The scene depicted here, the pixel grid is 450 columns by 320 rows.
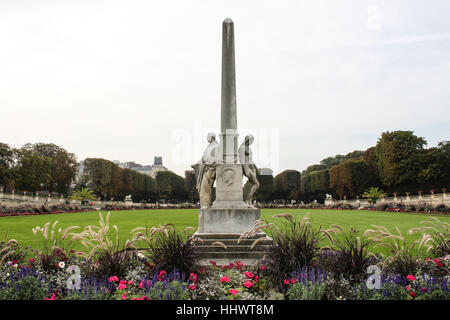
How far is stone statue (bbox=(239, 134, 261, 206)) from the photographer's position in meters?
11.3

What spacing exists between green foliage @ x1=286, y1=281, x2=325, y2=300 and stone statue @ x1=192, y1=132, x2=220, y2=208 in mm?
7279

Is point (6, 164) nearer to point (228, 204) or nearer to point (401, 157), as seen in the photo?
point (228, 204)

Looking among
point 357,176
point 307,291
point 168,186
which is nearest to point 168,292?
point 307,291

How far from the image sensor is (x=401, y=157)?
5016cm

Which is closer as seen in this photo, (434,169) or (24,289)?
(24,289)

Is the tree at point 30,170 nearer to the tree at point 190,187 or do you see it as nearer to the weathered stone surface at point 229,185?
the tree at point 190,187

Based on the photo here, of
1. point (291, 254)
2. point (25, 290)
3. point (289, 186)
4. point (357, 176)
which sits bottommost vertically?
point (25, 290)

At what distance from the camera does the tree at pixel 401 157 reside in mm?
49156

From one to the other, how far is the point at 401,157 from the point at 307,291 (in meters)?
52.8

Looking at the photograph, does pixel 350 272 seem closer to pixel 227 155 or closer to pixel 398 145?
pixel 227 155

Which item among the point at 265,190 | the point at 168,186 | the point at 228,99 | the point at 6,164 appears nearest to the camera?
the point at 228,99

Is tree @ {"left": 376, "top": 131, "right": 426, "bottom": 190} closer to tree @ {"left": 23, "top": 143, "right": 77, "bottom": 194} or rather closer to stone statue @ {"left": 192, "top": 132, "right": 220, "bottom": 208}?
stone statue @ {"left": 192, "top": 132, "right": 220, "bottom": 208}

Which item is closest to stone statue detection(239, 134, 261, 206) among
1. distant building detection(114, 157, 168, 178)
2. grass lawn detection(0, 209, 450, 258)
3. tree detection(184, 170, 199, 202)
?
grass lawn detection(0, 209, 450, 258)
